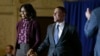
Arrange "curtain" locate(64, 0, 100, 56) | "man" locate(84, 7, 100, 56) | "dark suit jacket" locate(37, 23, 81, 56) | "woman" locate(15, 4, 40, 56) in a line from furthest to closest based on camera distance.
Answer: "curtain" locate(64, 0, 100, 56), "woman" locate(15, 4, 40, 56), "dark suit jacket" locate(37, 23, 81, 56), "man" locate(84, 7, 100, 56)

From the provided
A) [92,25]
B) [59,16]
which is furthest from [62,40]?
[92,25]

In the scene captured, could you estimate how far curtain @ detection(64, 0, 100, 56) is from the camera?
4910 millimetres

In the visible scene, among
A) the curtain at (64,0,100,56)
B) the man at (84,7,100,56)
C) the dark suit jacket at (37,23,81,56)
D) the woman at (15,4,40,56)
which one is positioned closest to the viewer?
the man at (84,7,100,56)

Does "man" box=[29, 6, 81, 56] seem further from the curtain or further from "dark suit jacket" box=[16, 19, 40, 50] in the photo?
the curtain

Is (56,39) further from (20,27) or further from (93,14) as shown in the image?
(93,14)

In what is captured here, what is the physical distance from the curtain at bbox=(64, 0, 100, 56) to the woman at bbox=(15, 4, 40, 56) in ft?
5.72

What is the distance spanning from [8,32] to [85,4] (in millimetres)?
1578

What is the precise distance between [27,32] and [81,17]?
6.22ft

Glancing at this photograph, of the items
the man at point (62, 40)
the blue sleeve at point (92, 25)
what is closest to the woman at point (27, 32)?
the man at point (62, 40)

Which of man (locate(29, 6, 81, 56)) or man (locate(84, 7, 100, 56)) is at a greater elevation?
man (locate(84, 7, 100, 56))

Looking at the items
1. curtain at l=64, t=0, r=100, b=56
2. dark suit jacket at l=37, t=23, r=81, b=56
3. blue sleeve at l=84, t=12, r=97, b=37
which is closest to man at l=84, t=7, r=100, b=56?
blue sleeve at l=84, t=12, r=97, b=37

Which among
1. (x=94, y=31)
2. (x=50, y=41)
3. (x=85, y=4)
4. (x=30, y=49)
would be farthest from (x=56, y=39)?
(x=85, y=4)

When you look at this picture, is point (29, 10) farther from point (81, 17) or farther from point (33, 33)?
point (81, 17)

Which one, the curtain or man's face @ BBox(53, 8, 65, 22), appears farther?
the curtain
